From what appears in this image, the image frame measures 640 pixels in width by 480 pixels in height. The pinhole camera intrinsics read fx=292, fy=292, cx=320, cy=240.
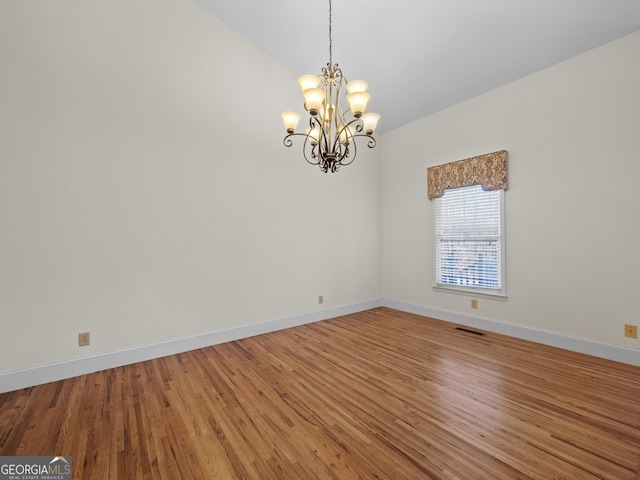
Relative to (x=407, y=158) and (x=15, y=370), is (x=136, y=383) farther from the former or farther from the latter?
(x=407, y=158)

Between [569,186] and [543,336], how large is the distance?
1.67m

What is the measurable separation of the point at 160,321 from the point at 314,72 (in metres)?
3.64

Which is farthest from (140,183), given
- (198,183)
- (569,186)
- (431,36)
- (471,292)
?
(569,186)

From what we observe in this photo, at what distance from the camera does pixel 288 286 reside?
4.04 m

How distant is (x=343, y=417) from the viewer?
1.96m

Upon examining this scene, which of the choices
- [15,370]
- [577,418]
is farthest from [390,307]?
[15,370]

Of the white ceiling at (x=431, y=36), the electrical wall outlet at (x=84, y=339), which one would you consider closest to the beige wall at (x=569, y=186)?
the white ceiling at (x=431, y=36)

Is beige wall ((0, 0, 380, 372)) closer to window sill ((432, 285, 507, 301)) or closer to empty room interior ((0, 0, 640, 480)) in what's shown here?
empty room interior ((0, 0, 640, 480))

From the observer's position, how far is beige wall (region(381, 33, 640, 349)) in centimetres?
277

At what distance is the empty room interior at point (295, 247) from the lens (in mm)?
1808

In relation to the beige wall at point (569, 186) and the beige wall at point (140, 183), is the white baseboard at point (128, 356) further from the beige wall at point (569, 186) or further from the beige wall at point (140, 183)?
the beige wall at point (569, 186)

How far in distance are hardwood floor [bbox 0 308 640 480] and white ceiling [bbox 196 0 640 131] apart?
10.3 feet

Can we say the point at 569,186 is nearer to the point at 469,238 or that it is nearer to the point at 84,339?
the point at 469,238

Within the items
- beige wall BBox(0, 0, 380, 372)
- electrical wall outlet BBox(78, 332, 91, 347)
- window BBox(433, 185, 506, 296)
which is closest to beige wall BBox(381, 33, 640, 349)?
window BBox(433, 185, 506, 296)
